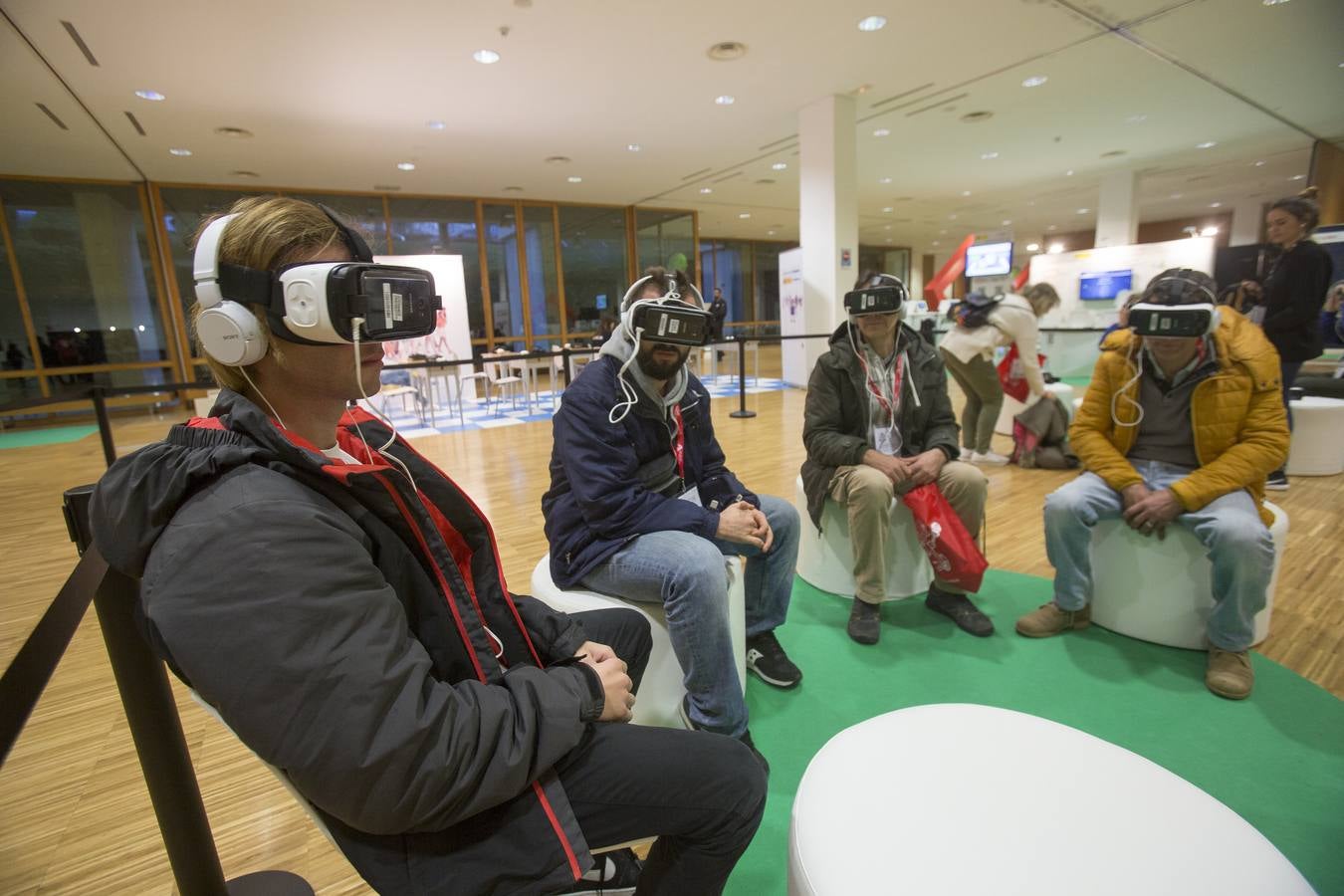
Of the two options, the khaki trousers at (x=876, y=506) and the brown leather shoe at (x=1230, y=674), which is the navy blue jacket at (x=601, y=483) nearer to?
the khaki trousers at (x=876, y=506)

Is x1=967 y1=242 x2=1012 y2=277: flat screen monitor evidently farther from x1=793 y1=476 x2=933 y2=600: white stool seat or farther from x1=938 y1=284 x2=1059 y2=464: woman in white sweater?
x1=793 y1=476 x2=933 y2=600: white stool seat

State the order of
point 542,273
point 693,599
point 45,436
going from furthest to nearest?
point 542,273 < point 45,436 < point 693,599

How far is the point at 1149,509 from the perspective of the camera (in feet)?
6.50

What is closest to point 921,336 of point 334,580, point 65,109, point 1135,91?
point 334,580

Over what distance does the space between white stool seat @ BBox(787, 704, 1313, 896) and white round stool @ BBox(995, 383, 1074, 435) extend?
3943mm

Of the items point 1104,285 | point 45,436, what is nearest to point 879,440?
point 45,436

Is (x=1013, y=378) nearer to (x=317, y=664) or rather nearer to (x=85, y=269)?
(x=317, y=664)

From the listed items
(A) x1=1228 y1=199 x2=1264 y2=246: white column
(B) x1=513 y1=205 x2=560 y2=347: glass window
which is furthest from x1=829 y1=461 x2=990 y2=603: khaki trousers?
(A) x1=1228 y1=199 x2=1264 y2=246: white column

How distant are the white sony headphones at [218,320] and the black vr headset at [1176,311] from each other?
2347 millimetres

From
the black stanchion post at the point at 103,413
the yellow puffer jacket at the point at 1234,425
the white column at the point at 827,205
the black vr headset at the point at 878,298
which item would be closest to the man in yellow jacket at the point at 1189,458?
the yellow puffer jacket at the point at 1234,425

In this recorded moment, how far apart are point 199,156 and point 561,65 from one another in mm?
5233

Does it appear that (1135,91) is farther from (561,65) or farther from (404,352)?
(404,352)

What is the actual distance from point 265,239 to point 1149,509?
94.6 inches

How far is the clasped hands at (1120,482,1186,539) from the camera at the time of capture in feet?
6.45
